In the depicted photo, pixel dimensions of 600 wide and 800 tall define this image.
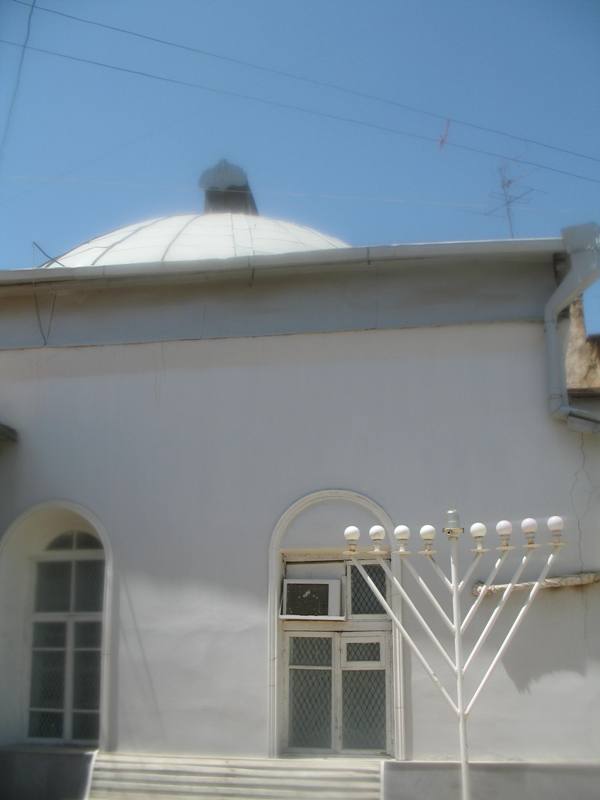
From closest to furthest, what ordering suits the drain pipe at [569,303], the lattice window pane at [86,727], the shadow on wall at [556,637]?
Result: the shadow on wall at [556,637], the drain pipe at [569,303], the lattice window pane at [86,727]

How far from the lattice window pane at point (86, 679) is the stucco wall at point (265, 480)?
2.33 feet

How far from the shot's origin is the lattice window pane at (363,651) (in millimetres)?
9398

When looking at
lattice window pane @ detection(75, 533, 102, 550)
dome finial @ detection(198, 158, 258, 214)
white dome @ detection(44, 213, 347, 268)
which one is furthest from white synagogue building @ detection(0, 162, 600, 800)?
dome finial @ detection(198, 158, 258, 214)

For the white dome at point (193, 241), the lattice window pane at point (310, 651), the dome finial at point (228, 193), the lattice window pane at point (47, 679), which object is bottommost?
the lattice window pane at point (47, 679)

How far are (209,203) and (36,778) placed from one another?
30.6ft

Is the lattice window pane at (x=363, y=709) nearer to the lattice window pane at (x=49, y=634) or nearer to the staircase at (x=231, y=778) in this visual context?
the staircase at (x=231, y=778)

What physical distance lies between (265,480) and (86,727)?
131 inches

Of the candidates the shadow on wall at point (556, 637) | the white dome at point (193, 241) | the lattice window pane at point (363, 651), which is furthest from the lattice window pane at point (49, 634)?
the shadow on wall at point (556, 637)

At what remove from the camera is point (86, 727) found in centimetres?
1006

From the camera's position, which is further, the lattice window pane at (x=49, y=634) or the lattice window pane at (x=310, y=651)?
the lattice window pane at (x=49, y=634)

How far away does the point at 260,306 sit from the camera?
10.2 meters

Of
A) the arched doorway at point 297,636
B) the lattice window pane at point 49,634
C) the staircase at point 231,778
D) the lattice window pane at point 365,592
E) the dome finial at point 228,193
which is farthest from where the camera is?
the dome finial at point 228,193

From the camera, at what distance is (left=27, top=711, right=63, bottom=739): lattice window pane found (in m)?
10.1

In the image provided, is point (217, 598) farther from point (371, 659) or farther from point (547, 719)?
point (547, 719)
